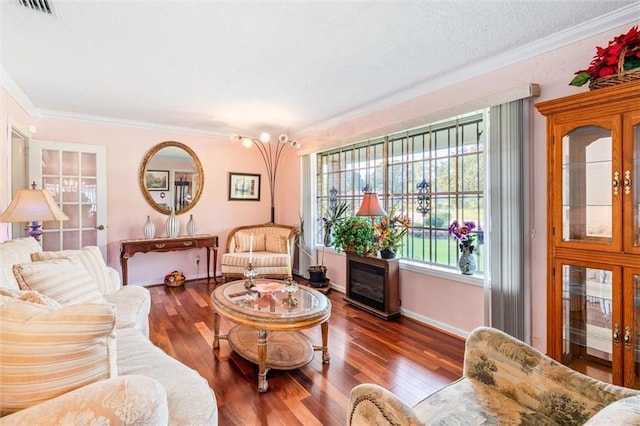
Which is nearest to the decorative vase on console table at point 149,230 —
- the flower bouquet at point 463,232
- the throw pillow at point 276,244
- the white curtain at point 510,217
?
the throw pillow at point 276,244

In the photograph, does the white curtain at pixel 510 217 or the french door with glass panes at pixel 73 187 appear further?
the french door with glass panes at pixel 73 187

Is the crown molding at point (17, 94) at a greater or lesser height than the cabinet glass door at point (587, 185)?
greater

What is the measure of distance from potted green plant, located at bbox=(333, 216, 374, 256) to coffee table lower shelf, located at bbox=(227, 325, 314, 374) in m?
1.24

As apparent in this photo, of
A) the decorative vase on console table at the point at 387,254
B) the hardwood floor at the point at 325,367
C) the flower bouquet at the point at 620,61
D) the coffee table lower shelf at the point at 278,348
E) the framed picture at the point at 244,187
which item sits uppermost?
the flower bouquet at the point at 620,61

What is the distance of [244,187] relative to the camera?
17.5 ft

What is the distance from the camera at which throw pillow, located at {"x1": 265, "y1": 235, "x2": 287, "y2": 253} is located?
471 centimetres

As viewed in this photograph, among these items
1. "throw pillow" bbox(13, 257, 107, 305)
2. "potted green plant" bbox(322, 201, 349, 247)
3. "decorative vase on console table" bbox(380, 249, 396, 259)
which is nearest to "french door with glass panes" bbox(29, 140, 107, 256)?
"throw pillow" bbox(13, 257, 107, 305)

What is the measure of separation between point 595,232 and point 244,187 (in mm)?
4693

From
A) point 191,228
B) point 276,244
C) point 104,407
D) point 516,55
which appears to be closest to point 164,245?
point 191,228

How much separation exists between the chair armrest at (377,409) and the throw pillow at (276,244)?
12.0ft

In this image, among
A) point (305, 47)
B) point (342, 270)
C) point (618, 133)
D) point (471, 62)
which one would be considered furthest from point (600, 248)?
point (342, 270)

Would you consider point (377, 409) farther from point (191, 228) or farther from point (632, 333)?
point (191, 228)

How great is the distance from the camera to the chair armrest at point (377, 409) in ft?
3.03

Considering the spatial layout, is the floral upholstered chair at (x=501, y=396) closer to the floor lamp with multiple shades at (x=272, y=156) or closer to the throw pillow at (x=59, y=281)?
the throw pillow at (x=59, y=281)
